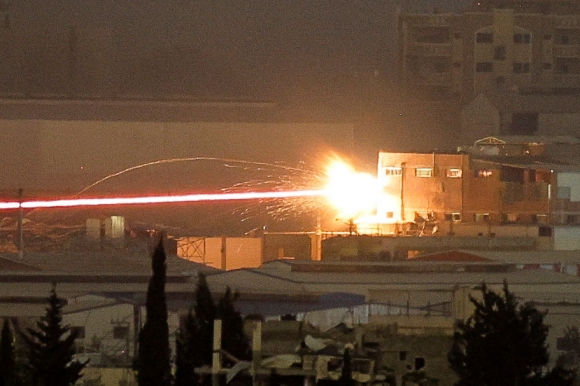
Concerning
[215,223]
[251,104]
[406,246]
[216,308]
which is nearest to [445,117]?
[251,104]

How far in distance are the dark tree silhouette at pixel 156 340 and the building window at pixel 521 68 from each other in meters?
16.2

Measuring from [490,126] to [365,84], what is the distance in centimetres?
290

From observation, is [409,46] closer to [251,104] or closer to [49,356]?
[251,104]

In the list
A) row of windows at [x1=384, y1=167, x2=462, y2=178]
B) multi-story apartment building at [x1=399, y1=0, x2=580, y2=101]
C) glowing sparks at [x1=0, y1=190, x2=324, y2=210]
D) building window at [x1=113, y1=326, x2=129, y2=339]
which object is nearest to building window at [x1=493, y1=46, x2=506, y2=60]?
multi-story apartment building at [x1=399, y1=0, x2=580, y2=101]

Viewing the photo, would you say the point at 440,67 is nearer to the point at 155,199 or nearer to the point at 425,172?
the point at 155,199

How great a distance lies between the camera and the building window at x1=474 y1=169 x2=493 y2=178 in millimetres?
17906

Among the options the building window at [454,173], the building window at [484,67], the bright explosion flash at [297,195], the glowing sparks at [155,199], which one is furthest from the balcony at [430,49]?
the building window at [454,173]

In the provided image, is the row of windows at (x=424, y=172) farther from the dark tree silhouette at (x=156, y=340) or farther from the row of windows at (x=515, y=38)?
Result: the dark tree silhouette at (x=156, y=340)

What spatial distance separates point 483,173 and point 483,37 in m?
6.84

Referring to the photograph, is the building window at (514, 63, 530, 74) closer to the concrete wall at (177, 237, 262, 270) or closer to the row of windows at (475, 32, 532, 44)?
the row of windows at (475, 32, 532, 44)

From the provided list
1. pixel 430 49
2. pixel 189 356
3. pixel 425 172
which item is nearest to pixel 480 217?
pixel 425 172

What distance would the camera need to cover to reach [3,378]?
879 centimetres

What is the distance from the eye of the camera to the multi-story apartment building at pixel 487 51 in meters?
24.5

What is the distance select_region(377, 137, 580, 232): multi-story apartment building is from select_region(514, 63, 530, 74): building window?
20.0 ft
